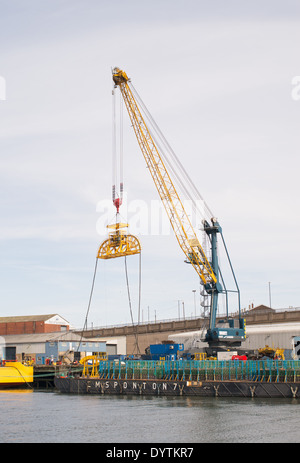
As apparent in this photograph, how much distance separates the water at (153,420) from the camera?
120 ft

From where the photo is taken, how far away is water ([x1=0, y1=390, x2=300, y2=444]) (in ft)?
120

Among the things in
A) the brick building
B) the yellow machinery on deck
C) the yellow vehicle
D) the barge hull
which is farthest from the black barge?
the brick building

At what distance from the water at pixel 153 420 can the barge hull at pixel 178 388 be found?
1.31m

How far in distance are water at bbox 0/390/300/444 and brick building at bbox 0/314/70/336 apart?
7378 centimetres

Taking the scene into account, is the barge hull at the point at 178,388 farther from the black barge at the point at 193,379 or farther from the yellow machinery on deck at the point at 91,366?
the yellow machinery on deck at the point at 91,366

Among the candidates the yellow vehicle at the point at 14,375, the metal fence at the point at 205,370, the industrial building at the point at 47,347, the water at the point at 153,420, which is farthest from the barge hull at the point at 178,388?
the industrial building at the point at 47,347

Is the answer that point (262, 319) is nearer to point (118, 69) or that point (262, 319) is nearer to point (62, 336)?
point (62, 336)

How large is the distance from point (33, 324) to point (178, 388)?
259 ft

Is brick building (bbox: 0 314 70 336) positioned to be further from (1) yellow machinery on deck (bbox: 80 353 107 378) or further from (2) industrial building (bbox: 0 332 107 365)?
(1) yellow machinery on deck (bbox: 80 353 107 378)

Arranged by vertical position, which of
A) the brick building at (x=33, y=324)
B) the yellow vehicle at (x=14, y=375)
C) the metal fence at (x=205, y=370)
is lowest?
the yellow vehicle at (x=14, y=375)

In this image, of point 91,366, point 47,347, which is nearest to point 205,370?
point 91,366

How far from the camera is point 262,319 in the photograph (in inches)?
3920
